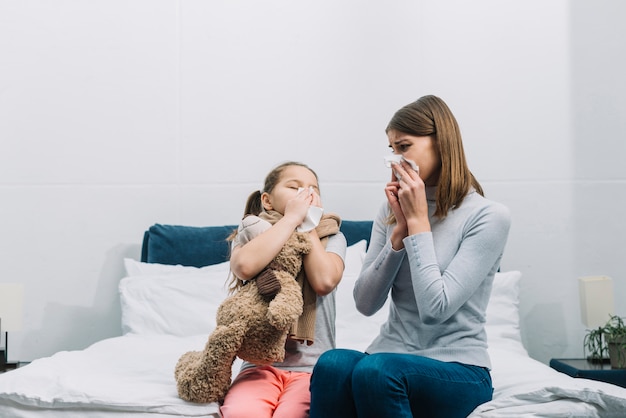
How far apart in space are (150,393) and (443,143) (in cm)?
98

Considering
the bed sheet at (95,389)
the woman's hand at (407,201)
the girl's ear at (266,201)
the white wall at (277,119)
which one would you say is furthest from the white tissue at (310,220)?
the white wall at (277,119)

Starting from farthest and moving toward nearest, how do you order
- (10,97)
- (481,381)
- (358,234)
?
(10,97) < (358,234) < (481,381)

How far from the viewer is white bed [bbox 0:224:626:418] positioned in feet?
5.63

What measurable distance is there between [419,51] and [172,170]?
4.16 feet

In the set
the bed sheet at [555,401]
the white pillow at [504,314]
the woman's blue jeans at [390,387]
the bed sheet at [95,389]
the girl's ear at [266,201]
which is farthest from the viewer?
the white pillow at [504,314]

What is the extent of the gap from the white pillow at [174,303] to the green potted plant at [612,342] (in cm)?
156

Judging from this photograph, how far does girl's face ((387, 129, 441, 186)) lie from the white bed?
0.60 m

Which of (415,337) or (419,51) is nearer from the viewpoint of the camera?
(415,337)

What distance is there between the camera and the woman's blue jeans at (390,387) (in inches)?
58.7

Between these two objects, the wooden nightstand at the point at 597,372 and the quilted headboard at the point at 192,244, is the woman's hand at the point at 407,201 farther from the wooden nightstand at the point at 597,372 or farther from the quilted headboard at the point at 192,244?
the wooden nightstand at the point at 597,372

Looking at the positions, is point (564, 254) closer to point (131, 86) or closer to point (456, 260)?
point (456, 260)

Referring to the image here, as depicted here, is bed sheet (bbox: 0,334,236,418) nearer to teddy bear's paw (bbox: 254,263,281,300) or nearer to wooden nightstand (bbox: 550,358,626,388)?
teddy bear's paw (bbox: 254,263,281,300)

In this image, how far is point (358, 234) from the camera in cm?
303

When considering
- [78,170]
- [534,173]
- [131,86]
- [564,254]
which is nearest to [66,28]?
[131,86]
